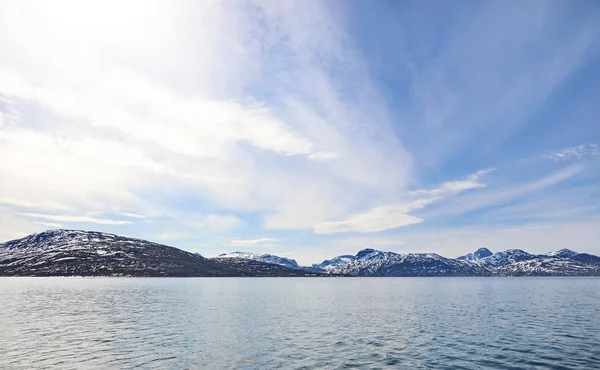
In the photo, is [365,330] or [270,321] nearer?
[365,330]

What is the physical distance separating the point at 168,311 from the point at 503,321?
245 feet

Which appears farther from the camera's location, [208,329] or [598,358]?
[208,329]

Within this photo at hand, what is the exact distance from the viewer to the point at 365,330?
60125 mm

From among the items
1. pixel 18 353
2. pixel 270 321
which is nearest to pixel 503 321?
pixel 270 321

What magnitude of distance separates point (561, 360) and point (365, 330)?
2786 cm

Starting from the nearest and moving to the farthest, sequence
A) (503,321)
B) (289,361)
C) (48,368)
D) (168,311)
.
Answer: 1. (48,368)
2. (289,361)
3. (503,321)
4. (168,311)

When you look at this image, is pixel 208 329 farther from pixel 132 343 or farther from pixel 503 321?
pixel 503 321

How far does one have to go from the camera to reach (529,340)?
5094 cm

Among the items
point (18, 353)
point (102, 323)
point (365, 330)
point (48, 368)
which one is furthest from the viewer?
point (102, 323)

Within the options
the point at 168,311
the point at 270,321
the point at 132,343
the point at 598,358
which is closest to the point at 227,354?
the point at 132,343

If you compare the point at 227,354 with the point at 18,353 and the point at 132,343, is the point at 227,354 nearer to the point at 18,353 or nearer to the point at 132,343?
the point at 132,343

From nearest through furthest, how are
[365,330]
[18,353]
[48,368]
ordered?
1. [48,368]
2. [18,353]
3. [365,330]

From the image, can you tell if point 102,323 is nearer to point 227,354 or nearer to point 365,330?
point 227,354

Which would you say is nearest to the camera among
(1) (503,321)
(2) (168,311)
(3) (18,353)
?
(3) (18,353)
